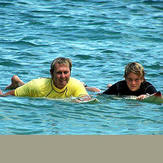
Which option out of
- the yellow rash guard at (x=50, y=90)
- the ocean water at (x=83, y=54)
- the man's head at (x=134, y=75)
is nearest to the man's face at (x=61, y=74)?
the yellow rash guard at (x=50, y=90)

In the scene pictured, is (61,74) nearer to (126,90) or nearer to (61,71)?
(61,71)

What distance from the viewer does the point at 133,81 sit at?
9.09 metres

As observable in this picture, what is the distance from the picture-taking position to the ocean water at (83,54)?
7.07 m

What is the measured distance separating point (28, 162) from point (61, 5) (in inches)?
803

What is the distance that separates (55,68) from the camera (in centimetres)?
850

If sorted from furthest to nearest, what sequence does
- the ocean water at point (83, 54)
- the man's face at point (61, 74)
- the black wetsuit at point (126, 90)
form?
the black wetsuit at point (126, 90) < the man's face at point (61, 74) < the ocean water at point (83, 54)

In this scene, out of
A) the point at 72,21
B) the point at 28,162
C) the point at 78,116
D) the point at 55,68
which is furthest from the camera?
the point at 72,21

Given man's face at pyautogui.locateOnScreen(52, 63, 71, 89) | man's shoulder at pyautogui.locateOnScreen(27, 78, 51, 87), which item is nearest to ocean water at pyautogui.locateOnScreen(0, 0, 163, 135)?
man's shoulder at pyautogui.locateOnScreen(27, 78, 51, 87)

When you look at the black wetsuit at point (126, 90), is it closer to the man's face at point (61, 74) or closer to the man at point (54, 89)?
the man at point (54, 89)

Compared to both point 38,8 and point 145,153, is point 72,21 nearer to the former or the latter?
point 38,8

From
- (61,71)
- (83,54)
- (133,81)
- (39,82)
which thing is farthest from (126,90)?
(83,54)

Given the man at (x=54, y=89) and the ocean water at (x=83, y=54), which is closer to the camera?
the ocean water at (x=83, y=54)

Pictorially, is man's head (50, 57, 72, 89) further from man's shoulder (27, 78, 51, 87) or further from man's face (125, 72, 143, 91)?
Answer: man's face (125, 72, 143, 91)

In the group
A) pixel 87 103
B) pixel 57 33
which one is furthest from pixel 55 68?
pixel 57 33
